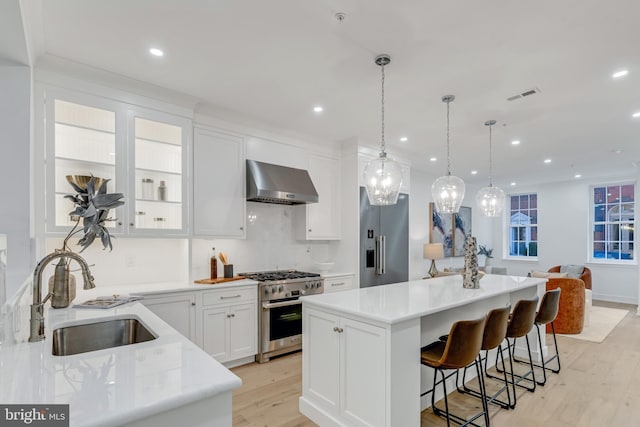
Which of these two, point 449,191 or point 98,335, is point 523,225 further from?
point 98,335

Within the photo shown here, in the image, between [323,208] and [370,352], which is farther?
[323,208]

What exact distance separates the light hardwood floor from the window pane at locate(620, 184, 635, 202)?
4862 mm

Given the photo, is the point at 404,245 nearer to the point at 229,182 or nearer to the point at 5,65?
the point at 229,182

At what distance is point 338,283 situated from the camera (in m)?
4.48

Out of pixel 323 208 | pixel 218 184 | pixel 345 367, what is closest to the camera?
pixel 345 367

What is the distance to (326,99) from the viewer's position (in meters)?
3.37

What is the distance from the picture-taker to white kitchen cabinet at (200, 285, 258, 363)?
3348 millimetres

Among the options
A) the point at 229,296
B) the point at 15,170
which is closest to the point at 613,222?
the point at 229,296

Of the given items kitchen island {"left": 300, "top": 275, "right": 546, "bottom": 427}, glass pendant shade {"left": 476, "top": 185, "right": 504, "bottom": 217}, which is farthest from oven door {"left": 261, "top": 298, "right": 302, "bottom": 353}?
glass pendant shade {"left": 476, "top": 185, "right": 504, "bottom": 217}

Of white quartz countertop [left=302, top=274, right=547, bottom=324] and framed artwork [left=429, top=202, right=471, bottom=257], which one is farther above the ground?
framed artwork [left=429, top=202, right=471, bottom=257]

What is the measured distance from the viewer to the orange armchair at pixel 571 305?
15.8 feet

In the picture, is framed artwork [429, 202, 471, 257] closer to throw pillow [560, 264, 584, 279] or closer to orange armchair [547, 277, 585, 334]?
throw pillow [560, 264, 584, 279]

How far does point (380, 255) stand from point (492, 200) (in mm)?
1649

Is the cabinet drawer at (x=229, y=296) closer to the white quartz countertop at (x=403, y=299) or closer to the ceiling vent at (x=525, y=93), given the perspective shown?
the white quartz countertop at (x=403, y=299)
